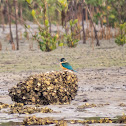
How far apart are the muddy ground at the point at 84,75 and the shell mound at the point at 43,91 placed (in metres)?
0.18

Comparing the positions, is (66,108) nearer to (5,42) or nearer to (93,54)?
(93,54)

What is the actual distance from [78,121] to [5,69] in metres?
7.09

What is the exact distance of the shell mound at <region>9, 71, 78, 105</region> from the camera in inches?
283

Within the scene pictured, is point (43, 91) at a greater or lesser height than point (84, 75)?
greater

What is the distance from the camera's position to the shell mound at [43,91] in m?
7.18

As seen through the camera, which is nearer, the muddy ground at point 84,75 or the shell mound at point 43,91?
the muddy ground at point 84,75

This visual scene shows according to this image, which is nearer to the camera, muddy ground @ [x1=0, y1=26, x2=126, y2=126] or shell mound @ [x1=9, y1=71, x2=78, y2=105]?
muddy ground @ [x1=0, y1=26, x2=126, y2=126]

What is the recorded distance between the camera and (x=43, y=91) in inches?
283

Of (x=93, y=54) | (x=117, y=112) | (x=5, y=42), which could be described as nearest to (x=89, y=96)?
(x=117, y=112)

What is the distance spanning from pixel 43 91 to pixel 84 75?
13.2 feet

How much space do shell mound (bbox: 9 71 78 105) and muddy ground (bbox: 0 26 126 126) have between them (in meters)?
0.18

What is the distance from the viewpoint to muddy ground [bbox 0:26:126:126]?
21.6 ft

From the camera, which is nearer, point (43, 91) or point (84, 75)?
point (43, 91)

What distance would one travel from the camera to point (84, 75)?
36.5 ft
